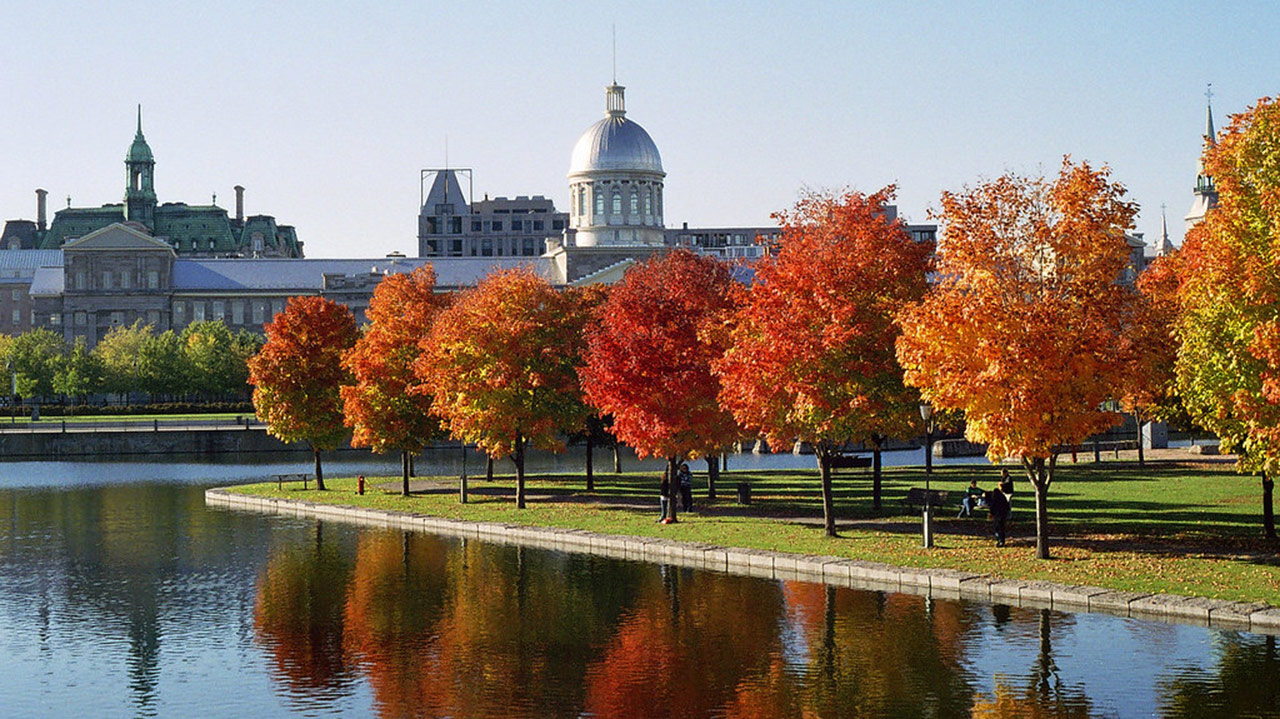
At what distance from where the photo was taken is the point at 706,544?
39.2 meters

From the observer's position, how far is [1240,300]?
109 feet

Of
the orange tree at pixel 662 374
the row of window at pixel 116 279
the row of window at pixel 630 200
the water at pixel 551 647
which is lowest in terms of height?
the water at pixel 551 647

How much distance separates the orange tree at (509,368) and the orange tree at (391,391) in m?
4.15

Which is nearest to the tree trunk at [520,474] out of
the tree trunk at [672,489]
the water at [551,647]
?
the tree trunk at [672,489]

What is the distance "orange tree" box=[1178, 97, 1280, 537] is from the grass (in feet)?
9.99

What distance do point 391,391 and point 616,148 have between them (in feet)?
287

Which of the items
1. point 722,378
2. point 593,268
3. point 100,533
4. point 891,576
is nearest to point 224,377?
point 593,268

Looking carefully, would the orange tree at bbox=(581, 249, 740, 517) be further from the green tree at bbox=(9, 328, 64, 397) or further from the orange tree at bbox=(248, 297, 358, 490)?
the green tree at bbox=(9, 328, 64, 397)

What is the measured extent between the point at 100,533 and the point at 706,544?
20978 millimetres

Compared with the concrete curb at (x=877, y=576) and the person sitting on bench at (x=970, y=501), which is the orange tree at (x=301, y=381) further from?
the person sitting on bench at (x=970, y=501)

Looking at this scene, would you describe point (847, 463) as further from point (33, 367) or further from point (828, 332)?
point (33, 367)

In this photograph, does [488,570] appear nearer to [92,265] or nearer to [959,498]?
[959,498]

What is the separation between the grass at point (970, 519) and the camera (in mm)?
33562

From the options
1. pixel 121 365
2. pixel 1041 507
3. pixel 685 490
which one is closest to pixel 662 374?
pixel 685 490
